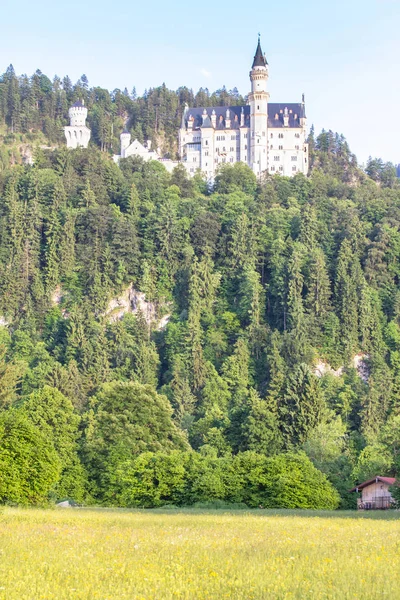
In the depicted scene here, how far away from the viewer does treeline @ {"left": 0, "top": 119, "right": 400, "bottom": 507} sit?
69.4 m

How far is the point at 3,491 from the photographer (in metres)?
35.3

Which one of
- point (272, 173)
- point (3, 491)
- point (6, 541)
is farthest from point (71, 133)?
point (6, 541)

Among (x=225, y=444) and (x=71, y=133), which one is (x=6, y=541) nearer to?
(x=225, y=444)

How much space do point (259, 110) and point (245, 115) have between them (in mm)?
3916

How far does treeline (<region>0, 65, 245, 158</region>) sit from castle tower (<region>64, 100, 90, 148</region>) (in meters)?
3.25

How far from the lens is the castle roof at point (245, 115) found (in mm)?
160875

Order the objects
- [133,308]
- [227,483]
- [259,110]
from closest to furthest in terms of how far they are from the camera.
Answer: [227,483] → [133,308] → [259,110]

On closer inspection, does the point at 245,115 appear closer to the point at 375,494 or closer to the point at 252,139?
the point at 252,139

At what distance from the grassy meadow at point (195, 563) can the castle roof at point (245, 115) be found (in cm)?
14450

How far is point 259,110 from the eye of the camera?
525ft

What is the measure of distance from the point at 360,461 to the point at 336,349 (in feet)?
138

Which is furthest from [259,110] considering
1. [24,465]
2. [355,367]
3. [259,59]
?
[24,465]

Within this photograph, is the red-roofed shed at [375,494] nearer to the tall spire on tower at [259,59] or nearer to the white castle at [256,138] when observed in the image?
the white castle at [256,138]

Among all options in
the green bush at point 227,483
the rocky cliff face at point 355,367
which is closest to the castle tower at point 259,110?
the rocky cliff face at point 355,367
